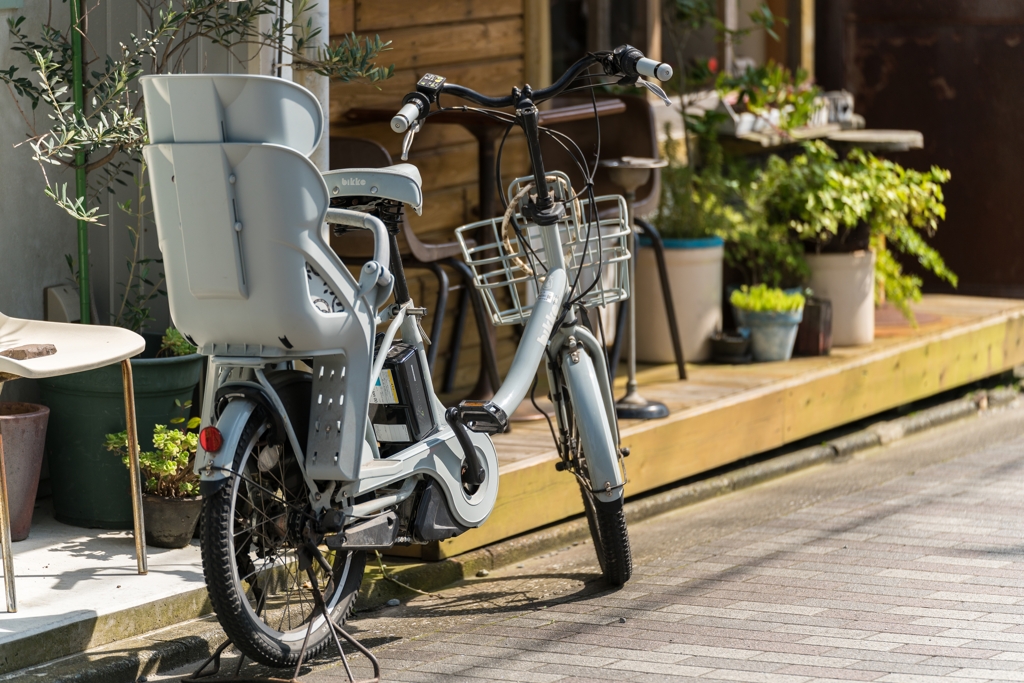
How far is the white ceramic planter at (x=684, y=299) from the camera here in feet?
22.1

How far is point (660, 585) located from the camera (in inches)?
177

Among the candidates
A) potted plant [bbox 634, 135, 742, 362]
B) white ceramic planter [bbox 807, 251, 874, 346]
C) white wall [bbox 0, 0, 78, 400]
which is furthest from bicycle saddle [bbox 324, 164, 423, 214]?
white ceramic planter [bbox 807, 251, 874, 346]

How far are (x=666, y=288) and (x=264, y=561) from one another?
10.4 feet

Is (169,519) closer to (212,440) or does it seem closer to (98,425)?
(98,425)

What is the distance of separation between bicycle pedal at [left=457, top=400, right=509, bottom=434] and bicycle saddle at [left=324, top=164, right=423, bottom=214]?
1.91 ft

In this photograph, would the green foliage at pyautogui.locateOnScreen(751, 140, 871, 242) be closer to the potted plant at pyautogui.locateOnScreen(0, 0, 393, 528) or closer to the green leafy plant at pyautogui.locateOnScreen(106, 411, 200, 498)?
the potted plant at pyautogui.locateOnScreen(0, 0, 393, 528)

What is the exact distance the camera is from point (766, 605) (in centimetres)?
423

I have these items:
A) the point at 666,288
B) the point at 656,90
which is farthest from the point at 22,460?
the point at 666,288

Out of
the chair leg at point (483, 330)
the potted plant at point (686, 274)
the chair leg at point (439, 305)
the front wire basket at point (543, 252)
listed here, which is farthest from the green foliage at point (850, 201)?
the front wire basket at point (543, 252)

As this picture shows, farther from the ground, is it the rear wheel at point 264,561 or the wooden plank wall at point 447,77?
the wooden plank wall at point 447,77

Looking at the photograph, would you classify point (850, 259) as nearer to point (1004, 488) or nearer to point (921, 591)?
point (1004, 488)

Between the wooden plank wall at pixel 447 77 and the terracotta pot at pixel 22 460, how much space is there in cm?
197

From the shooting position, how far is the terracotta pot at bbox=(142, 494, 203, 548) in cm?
416

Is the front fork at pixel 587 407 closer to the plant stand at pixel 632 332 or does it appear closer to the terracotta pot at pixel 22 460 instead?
the plant stand at pixel 632 332
